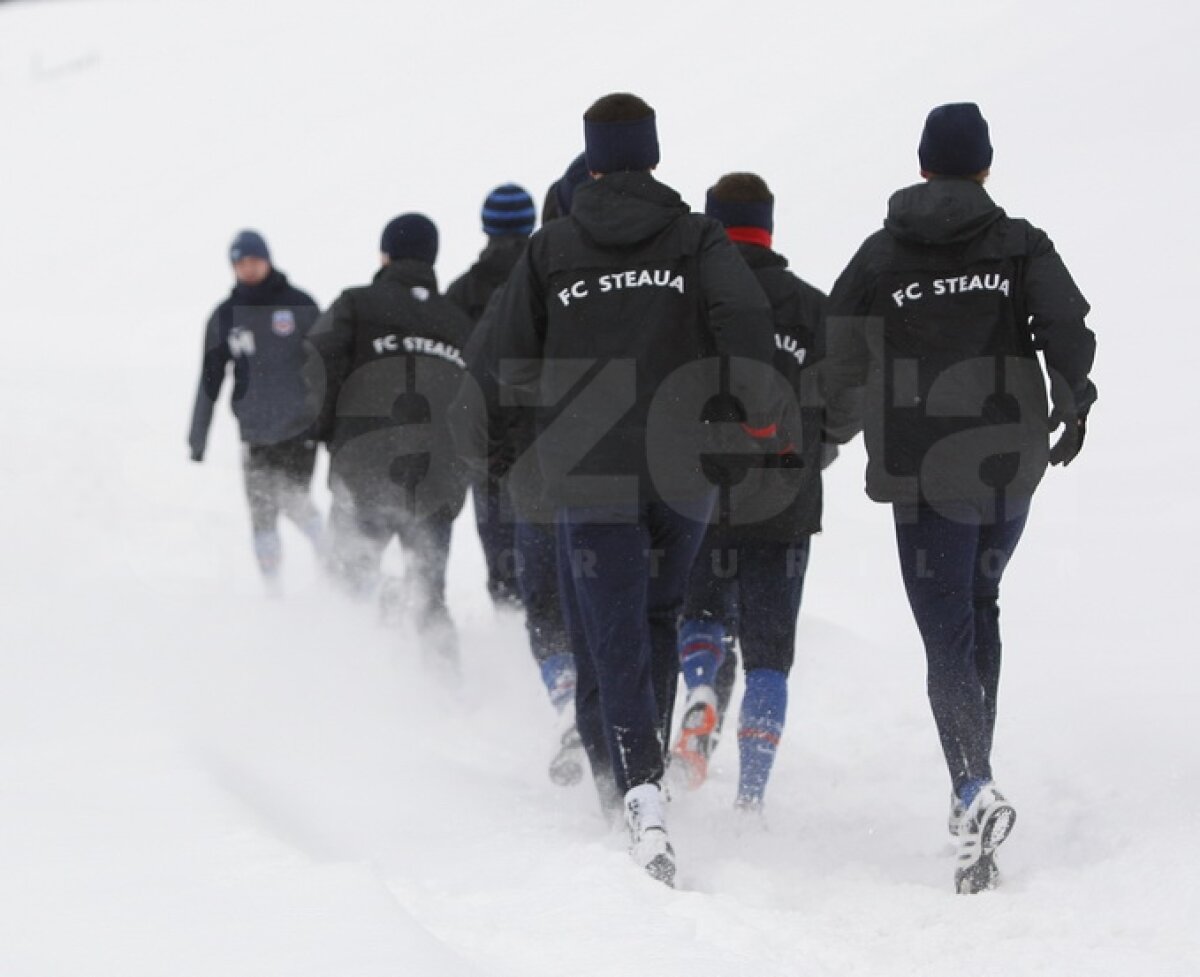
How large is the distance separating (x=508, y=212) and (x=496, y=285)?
0.36 m

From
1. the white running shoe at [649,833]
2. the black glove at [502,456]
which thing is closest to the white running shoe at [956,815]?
the white running shoe at [649,833]

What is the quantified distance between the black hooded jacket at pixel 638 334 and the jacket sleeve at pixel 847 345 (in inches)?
11.6

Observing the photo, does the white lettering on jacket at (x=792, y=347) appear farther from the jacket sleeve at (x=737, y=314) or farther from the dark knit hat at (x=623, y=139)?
the dark knit hat at (x=623, y=139)

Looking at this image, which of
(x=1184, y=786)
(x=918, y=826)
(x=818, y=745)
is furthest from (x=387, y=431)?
(x=1184, y=786)

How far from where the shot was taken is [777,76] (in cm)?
1596

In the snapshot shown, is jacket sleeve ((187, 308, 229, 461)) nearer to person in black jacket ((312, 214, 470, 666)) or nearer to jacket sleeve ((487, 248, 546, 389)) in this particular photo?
person in black jacket ((312, 214, 470, 666))

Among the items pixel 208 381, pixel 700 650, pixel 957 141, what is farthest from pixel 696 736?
pixel 208 381

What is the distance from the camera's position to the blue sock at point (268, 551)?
7.79 metres

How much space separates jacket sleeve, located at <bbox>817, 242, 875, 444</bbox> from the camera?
4094mm

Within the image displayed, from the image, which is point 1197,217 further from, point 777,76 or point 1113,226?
point 777,76

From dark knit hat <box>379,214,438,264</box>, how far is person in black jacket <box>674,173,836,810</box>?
1.91 m

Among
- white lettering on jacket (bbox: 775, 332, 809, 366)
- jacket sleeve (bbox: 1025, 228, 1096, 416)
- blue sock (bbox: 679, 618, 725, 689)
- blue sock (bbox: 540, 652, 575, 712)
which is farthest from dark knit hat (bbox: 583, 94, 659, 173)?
blue sock (bbox: 540, 652, 575, 712)

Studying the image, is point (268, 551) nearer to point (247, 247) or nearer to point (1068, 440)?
point (247, 247)

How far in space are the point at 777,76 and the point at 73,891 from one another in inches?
564
